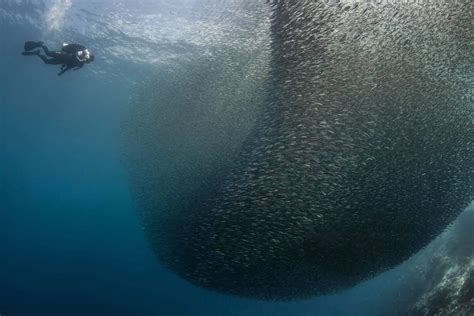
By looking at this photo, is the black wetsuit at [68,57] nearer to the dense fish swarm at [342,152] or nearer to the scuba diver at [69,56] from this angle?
the scuba diver at [69,56]

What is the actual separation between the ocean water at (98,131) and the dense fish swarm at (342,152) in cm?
272

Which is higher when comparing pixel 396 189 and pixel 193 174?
pixel 193 174

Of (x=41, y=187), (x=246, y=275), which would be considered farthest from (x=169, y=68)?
(x=41, y=187)

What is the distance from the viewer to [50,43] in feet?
73.8

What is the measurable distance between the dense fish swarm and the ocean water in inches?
107

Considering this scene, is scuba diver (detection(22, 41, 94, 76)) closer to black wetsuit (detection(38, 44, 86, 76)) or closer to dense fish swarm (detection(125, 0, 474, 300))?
black wetsuit (detection(38, 44, 86, 76))

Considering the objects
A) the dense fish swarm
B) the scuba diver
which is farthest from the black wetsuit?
the dense fish swarm

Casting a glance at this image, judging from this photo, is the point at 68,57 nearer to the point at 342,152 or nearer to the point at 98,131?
the point at 342,152

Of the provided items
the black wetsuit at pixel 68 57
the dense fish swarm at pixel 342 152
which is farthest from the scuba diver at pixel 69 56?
the dense fish swarm at pixel 342 152

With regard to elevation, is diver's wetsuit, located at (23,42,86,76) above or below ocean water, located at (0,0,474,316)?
below

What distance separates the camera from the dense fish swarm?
274 inches

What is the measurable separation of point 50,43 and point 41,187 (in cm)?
5601

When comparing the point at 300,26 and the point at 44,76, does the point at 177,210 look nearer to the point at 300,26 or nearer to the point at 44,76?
the point at 300,26

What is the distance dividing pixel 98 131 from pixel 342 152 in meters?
36.3
